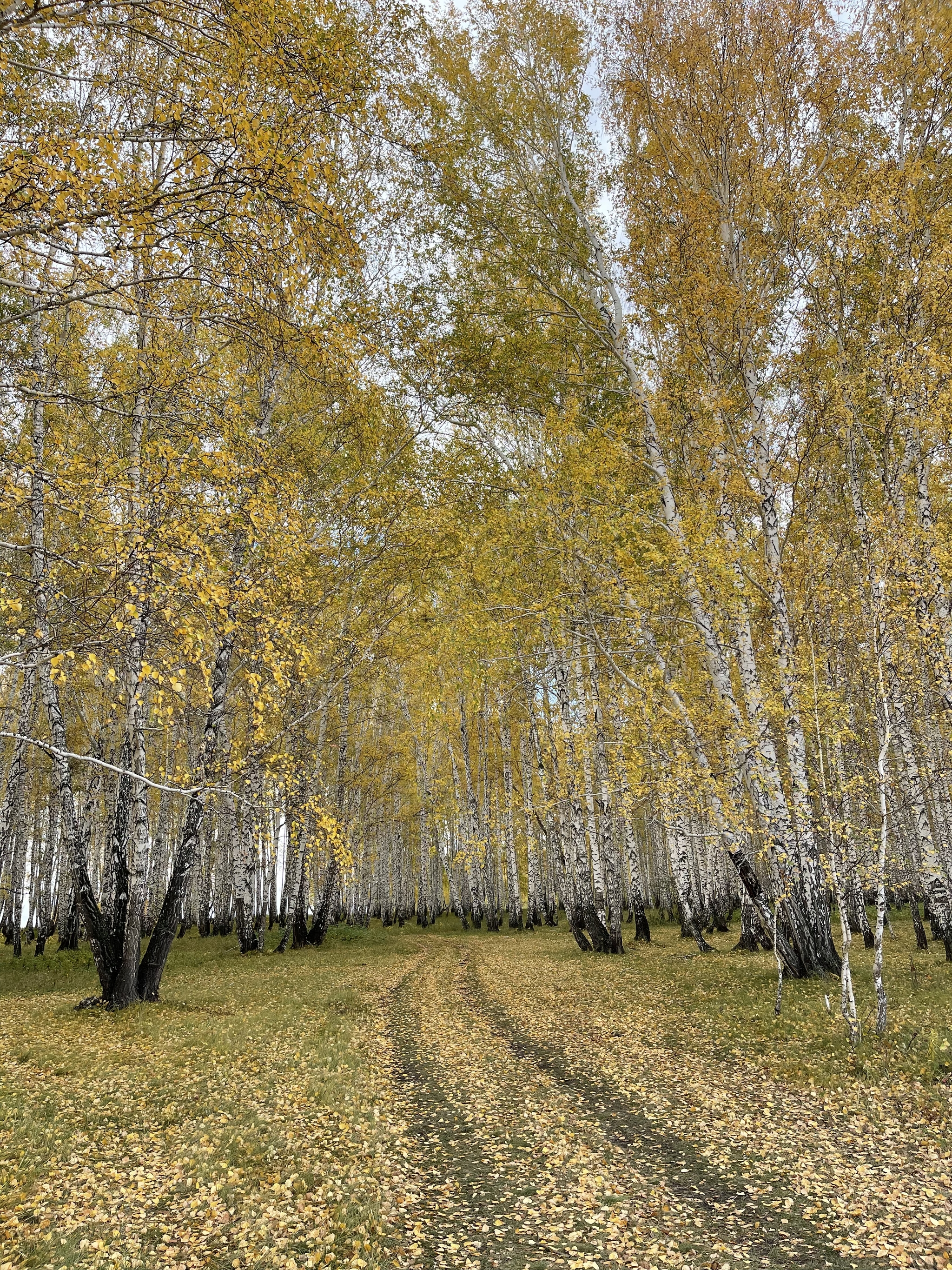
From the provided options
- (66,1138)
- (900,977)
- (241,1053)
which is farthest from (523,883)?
(66,1138)

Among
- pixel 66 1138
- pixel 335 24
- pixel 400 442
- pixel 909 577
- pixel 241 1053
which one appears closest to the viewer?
pixel 66 1138

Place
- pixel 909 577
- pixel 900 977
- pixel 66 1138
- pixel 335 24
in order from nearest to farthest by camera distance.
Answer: pixel 66 1138 < pixel 335 24 < pixel 909 577 < pixel 900 977

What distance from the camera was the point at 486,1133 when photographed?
7.02m

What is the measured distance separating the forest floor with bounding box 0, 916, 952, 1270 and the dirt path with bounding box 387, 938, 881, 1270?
0.03 meters

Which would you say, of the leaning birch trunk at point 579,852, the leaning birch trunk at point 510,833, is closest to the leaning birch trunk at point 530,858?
the leaning birch trunk at point 510,833

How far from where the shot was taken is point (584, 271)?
15508 mm

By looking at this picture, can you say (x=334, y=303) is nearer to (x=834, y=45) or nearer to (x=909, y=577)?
(x=834, y=45)

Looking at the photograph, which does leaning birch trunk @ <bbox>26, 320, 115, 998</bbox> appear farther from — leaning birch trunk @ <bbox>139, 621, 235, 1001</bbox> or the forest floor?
the forest floor

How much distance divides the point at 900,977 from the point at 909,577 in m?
7.77

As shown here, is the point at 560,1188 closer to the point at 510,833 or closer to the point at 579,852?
the point at 579,852

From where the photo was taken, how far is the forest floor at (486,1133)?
4.95 metres

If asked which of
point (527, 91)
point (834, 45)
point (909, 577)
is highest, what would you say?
point (527, 91)

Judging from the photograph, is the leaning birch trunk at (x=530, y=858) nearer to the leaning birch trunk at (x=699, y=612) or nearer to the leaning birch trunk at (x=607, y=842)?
the leaning birch trunk at (x=607, y=842)

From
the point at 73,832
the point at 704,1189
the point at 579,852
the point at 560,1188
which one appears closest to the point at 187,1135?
the point at 560,1188
